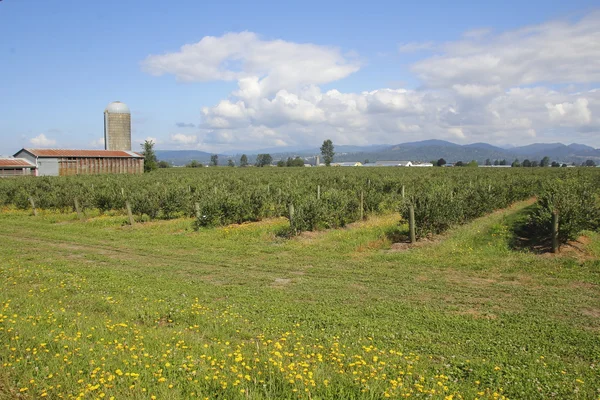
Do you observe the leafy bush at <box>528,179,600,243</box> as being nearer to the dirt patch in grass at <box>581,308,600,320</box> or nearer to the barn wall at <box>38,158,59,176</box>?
the dirt patch in grass at <box>581,308,600,320</box>

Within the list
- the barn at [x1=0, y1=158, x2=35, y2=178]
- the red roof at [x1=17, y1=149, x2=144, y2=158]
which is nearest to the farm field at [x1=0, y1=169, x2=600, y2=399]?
the barn at [x1=0, y1=158, x2=35, y2=178]

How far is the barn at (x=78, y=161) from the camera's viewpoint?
6081cm

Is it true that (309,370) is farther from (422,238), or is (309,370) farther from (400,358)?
(422,238)

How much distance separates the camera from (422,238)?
53.3ft

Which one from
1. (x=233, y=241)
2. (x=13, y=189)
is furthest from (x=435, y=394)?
(x=13, y=189)

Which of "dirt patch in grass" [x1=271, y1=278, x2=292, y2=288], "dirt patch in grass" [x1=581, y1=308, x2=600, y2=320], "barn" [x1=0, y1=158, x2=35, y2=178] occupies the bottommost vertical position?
"dirt patch in grass" [x1=271, y1=278, x2=292, y2=288]

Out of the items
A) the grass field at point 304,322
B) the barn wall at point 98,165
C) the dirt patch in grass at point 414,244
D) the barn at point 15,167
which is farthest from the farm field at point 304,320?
the barn wall at point 98,165

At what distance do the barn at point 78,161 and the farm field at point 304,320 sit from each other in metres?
51.2

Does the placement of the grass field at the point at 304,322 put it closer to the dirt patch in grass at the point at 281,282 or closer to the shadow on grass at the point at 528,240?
the dirt patch in grass at the point at 281,282

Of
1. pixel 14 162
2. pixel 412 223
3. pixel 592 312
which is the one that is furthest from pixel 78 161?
pixel 592 312

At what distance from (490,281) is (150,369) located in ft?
29.0

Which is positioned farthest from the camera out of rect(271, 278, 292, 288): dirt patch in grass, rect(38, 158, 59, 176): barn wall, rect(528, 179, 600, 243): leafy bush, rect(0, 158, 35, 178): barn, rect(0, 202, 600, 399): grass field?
rect(38, 158, 59, 176): barn wall

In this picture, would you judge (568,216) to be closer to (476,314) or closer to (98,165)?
(476,314)

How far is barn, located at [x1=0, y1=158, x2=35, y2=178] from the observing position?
57.0m
